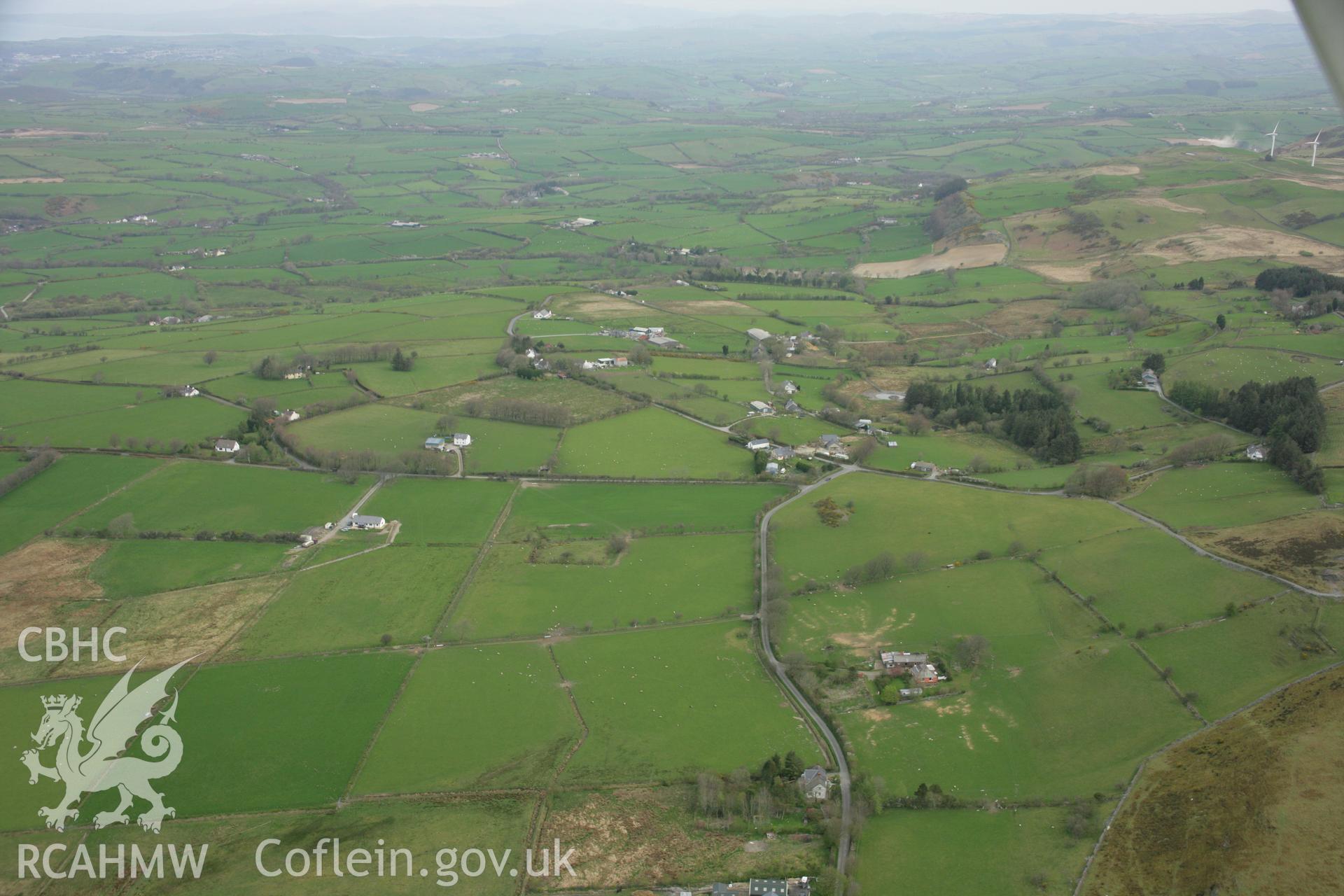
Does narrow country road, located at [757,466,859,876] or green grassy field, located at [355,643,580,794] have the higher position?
narrow country road, located at [757,466,859,876]

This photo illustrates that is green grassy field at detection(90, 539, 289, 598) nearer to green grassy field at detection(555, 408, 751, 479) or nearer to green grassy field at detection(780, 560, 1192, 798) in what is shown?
green grassy field at detection(555, 408, 751, 479)

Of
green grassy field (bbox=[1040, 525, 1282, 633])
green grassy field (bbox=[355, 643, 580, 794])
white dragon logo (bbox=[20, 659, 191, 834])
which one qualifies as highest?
green grassy field (bbox=[1040, 525, 1282, 633])

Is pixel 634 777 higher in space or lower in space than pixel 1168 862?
lower

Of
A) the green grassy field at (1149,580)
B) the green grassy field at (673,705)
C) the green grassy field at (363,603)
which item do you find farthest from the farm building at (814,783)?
the green grassy field at (363,603)

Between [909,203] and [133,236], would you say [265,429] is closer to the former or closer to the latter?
[133,236]

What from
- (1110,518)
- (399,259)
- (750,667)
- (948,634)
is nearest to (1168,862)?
(948,634)

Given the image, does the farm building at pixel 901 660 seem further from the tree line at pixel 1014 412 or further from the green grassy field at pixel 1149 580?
the tree line at pixel 1014 412

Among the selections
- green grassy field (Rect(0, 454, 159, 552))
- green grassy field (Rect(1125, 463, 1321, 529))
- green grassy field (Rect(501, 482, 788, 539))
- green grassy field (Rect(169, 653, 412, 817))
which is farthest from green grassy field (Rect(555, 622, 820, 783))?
green grassy field (Rect(0, 454, 159, 552))
